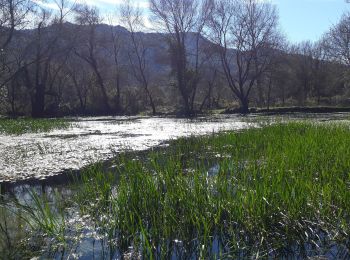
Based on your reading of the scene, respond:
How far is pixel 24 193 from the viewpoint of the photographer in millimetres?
5457

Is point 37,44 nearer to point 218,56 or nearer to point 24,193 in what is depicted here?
point 218,56

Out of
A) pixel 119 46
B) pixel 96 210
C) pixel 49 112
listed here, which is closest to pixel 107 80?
pixel 119 46

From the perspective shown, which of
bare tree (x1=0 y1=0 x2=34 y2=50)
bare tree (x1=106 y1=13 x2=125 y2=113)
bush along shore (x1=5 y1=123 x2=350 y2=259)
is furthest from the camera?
bare tree (x1=106 y1=13 x2=125 y2=113)

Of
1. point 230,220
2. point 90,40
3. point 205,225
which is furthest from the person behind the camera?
point 90,40

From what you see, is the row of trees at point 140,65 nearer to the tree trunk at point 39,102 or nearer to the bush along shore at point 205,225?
the tree trunk at point 39,102

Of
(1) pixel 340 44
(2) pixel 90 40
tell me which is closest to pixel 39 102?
(2) pixel 90 40

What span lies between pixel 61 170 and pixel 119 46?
125 feet

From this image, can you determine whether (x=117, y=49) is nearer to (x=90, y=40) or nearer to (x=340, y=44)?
(x=90, y=40)

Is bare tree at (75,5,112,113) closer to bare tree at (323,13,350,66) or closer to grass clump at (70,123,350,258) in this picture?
bare tree at (323,13,350,66)

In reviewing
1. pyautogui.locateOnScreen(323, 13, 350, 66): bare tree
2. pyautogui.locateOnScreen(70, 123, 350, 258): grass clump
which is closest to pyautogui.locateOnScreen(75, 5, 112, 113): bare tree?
pyautogui.locateOnScreen(323, 13, 350, 66): bare tree

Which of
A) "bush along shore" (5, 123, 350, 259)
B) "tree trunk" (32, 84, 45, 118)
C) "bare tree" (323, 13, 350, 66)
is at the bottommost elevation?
"bush along shore" (5, 123, 350, 259)

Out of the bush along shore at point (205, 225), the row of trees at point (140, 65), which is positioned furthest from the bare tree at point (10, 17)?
the bush along shore at point (205, 225)

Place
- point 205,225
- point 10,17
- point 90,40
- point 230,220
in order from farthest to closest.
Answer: point 90,40
point 10,17
point 230,220
point 205,225

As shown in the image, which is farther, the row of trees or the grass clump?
the row of trees
